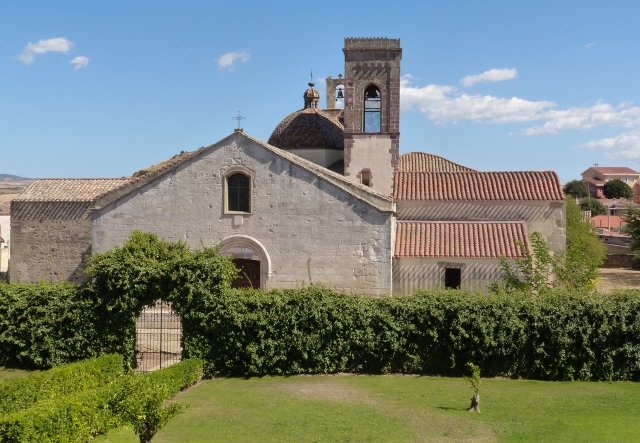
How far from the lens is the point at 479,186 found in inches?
1073

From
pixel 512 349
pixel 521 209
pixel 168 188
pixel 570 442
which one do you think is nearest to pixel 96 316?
pixel 168 188

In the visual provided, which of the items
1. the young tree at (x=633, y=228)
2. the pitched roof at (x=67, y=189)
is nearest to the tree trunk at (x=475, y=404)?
the pitched roof at (x=67, y=189)

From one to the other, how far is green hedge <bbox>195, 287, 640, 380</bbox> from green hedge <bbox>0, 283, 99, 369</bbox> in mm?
3029

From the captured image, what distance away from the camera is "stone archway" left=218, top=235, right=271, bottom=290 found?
2294 centimetres

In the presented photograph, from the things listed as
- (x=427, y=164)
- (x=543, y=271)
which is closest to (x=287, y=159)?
(x=543, y=271)

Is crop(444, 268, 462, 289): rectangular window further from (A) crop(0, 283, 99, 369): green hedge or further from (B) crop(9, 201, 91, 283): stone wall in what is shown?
(B) crop(9, 201, 91, 283): stone wall

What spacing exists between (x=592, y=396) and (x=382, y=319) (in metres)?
5.57

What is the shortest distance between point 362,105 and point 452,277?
951 centimetres

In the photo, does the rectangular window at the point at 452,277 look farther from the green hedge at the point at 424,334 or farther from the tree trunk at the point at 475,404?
the tree trunk at the point at 475,404

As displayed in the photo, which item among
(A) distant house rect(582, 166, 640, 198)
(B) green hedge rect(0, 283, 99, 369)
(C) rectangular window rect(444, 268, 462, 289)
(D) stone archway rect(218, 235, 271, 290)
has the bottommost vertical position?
(B) green hedge rect(0, 283, 99, 369)

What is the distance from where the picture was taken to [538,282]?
21.8m

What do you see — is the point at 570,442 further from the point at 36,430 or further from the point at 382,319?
the point at 36,430

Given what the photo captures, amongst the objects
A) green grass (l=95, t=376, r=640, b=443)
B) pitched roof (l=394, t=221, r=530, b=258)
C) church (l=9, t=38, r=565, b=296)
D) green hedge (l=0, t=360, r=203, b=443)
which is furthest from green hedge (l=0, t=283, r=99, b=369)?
pitched roof (l=394, t=221, r=530, b=258)

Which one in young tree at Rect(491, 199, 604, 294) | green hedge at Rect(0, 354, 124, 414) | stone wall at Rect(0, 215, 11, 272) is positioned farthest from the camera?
stone wall at Rect(0, 215, 11, 272)
